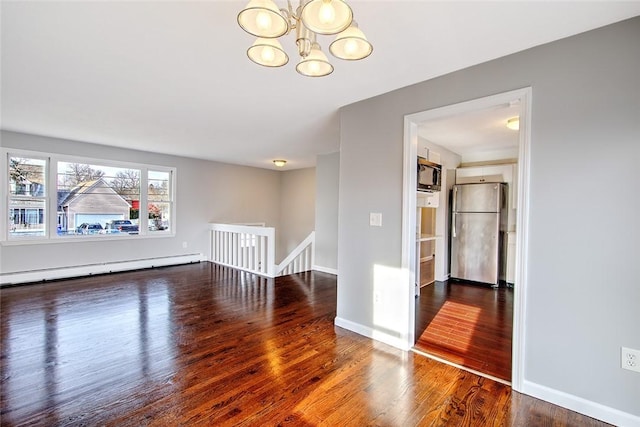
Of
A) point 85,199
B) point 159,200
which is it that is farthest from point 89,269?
point 159,200

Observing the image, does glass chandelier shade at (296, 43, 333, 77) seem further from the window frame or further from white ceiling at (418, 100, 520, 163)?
the window frame

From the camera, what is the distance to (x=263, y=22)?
1.38 m

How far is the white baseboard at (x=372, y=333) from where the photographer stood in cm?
269

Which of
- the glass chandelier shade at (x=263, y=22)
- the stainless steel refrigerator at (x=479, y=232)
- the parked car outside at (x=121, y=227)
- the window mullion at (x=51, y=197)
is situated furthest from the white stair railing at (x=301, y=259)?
the glass chandelier shade at (x=263, y=22)

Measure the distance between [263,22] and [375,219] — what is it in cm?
195

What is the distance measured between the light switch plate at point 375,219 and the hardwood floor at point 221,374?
1.12m

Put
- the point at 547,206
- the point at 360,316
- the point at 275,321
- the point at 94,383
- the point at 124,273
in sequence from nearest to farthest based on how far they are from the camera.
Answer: the point at 547,206, the point at 94,383, the point at 360,316, the point at 275,321, the point at 124,273

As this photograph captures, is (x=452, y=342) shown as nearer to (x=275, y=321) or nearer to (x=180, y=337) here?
(x=275, y=321)

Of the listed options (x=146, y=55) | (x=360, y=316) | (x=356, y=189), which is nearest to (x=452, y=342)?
(x=360, y=316)

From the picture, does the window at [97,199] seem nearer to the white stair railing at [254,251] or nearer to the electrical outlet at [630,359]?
the white stair railing at [254,251]

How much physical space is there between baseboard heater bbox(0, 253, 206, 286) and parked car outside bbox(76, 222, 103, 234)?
590mm

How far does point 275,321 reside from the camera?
330cm

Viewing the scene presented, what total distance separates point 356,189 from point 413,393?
5.96ft

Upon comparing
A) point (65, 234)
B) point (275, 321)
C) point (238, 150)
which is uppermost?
point (238, 150)
